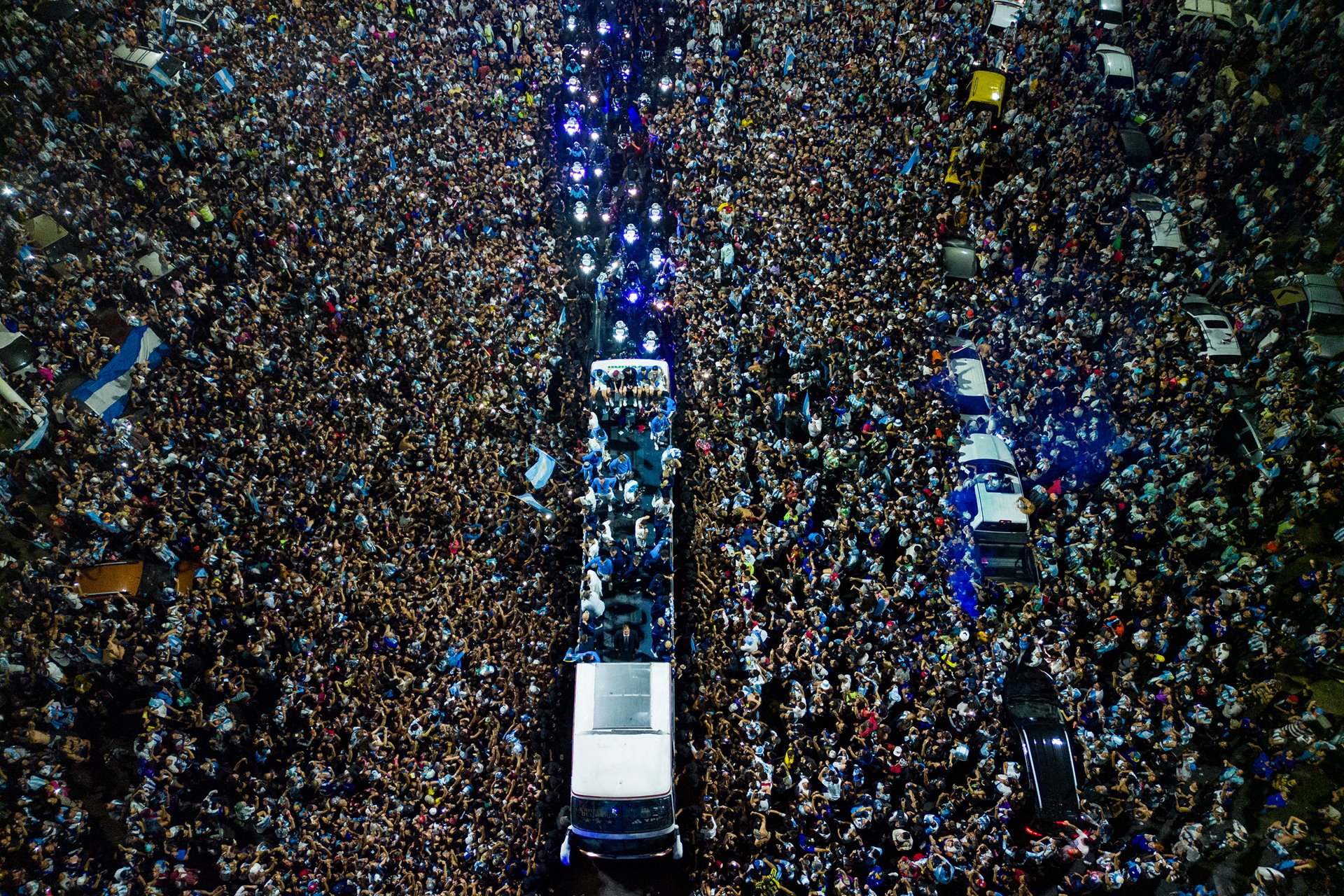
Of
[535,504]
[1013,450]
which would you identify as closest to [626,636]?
[535,504]

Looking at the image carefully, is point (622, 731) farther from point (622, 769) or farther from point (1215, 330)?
point (1215, 330)

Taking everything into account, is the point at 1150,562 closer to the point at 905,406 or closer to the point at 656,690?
the point at 905,406

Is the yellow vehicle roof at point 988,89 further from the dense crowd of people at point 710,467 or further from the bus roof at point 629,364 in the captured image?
the bus roof at point 629,364

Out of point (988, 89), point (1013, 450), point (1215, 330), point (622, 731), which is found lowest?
point (622, 731)

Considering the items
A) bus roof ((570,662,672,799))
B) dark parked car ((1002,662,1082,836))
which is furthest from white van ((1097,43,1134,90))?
bus roof ((570,662,672,799))

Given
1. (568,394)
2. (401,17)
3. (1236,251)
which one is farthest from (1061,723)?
(401,17)

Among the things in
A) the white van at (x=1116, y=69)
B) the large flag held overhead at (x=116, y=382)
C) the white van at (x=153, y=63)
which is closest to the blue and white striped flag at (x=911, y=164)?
the white van at (x=1116, y=69)

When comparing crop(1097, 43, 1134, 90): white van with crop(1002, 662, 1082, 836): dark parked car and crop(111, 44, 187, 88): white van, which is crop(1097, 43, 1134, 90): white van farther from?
crop(111, 44, 187, 88): white van
